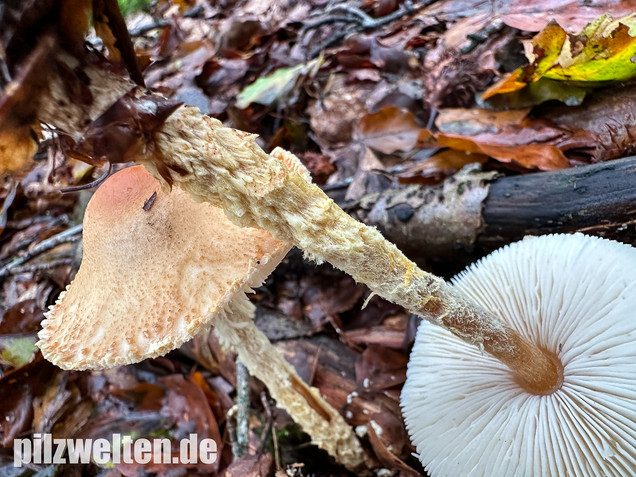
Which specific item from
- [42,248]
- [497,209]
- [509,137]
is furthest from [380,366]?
[42,248]

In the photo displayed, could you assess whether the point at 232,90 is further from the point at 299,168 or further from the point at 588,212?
the point at 588,212

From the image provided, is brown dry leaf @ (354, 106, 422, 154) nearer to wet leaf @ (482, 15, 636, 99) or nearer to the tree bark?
the tree bark

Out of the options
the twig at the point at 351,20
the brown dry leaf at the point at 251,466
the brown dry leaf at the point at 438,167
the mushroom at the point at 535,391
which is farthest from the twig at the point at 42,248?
the twig at the point at 351,20

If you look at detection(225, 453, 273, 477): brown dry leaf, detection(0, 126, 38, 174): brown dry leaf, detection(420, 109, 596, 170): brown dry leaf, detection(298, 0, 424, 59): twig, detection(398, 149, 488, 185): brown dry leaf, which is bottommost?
detection(225, 453, 273, 477): brown dry leaf

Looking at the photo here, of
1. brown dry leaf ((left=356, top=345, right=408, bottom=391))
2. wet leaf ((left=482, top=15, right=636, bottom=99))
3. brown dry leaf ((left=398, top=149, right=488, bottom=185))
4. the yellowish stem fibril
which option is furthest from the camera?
brown dry leaf ((left=398, top=149, right=488, bottom=185))

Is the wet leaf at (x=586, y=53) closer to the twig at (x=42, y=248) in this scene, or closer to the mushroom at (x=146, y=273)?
the mushroom at (x=146, y=273)

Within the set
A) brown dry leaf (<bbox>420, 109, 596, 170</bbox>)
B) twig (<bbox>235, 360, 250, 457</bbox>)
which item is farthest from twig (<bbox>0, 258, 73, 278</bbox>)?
brown dry leaf (<bbox>420, 109, 596, 170</bbox>)

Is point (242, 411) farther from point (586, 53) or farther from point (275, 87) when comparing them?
point (275, 87)
